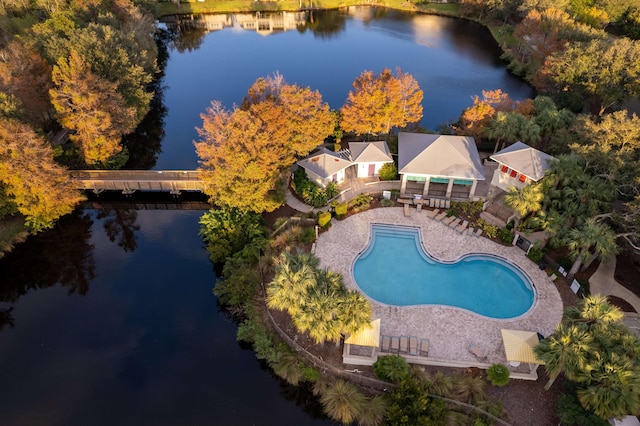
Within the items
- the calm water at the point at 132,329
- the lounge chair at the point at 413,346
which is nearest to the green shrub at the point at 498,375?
the lounge chair at the point at 413,346

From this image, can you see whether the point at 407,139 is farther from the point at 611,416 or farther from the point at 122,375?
the point at 122,375

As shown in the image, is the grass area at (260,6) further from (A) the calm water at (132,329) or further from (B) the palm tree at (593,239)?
(B) the palm tree at (593,239)

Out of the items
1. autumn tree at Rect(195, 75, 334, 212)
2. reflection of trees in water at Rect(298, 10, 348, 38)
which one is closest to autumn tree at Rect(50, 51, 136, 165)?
autumn tree at Rect(195, 75, 334, 212)

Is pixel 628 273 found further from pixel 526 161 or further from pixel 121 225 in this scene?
pixel 121 225

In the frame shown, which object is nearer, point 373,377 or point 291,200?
point 373,377

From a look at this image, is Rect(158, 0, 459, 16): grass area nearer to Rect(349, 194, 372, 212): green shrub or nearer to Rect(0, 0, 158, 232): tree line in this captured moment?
Rect(0, 0, 158, 232): tree line

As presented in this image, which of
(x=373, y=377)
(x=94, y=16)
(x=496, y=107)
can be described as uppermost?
(x=94, y=16)

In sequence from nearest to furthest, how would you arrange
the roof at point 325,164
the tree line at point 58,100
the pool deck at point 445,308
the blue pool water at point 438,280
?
the pool deck at point 445,308 → the blue pool water at point 438,280 → the tree line at point 58,100 → the roof at point 325,164

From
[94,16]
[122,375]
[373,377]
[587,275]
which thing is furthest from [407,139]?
[94,16]
